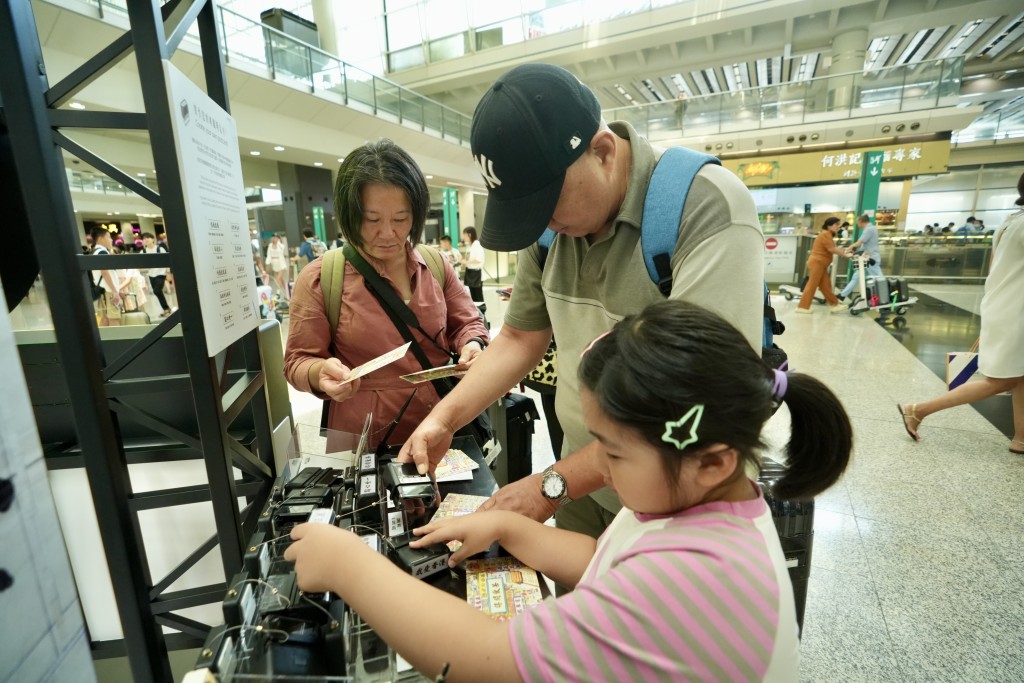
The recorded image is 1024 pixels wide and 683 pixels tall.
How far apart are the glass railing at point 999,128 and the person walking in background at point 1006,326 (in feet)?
57.7

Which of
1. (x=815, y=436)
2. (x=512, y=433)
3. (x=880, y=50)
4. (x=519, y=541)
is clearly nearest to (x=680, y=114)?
(x=880, y=50)

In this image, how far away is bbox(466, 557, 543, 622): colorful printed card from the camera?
75cm

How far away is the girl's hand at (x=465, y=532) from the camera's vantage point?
0.82 m

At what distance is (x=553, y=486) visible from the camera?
96 cm

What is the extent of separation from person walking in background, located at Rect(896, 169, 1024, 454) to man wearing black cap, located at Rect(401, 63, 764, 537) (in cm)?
317

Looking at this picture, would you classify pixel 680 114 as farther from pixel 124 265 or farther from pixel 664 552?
pixel 664 552

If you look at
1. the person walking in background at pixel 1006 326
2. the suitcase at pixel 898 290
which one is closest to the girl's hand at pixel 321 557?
the person walking in background at pixel 1006 326

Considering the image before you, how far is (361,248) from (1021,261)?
3.62 meters

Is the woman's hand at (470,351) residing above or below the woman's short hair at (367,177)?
below

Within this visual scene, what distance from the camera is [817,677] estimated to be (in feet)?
5.25

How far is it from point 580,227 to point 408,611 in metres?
0.67

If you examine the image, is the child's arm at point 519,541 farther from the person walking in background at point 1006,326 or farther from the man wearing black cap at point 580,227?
the person walking in background at point 1006,326

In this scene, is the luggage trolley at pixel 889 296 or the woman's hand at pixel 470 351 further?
the luggage trolley at pixel 889 296

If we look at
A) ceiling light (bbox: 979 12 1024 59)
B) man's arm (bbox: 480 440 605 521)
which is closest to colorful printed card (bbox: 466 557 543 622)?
man's arm (bbox: 480 440 605 521)
